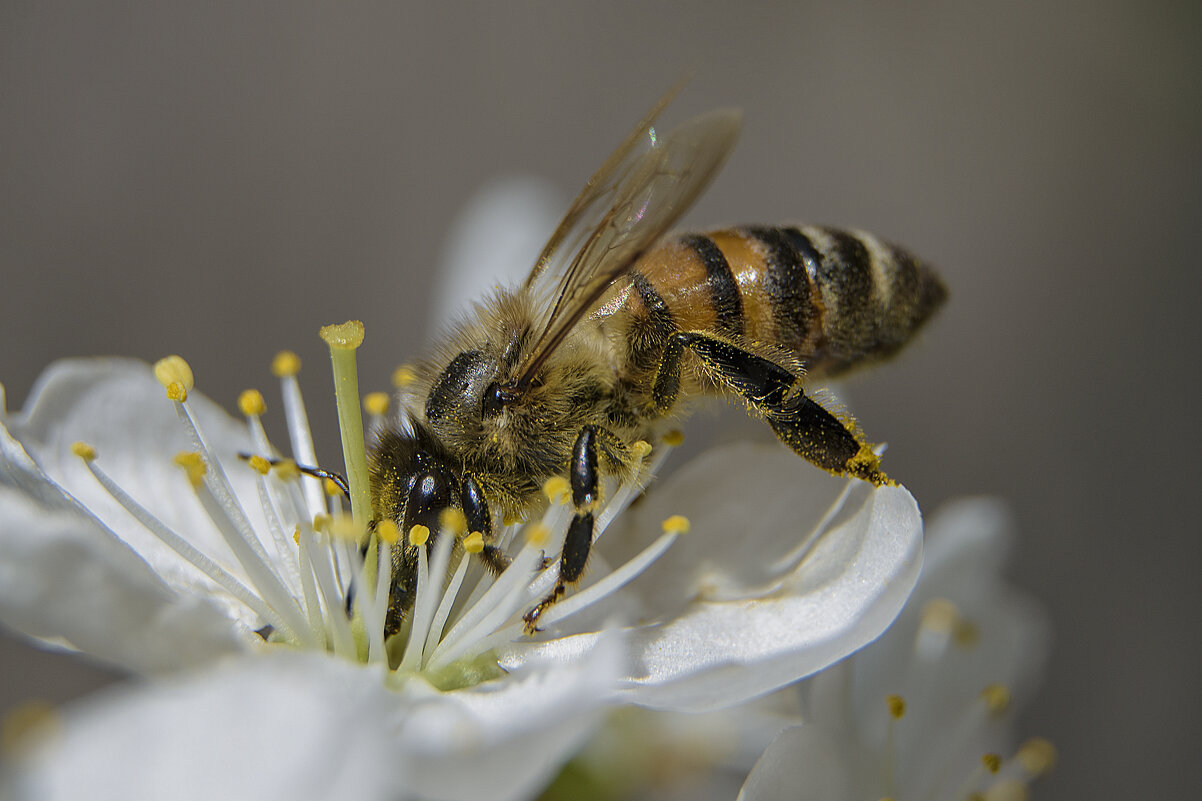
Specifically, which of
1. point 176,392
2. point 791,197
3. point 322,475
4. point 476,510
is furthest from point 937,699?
point 791,197

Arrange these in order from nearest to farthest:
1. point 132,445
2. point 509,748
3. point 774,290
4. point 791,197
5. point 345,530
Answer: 1. point 509,748
2. point 345,530
3. point 774,290
4. point 132,445
5. point 791,197

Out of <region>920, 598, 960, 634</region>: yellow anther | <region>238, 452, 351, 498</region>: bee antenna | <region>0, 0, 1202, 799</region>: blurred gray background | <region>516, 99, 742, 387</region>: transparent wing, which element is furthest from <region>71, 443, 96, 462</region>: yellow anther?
<region>0, 0, 1202, 799</region>: blurred gray background

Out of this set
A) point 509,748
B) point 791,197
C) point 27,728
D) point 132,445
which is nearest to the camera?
point 27,728

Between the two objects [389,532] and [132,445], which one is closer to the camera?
[389,532]

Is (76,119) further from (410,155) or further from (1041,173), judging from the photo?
(1041,173)

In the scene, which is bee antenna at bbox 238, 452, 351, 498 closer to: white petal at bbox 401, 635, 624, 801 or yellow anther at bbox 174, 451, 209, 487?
yellow anther at bbox 174, 451, 209, 487

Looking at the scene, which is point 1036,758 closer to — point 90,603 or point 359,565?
point 359,565

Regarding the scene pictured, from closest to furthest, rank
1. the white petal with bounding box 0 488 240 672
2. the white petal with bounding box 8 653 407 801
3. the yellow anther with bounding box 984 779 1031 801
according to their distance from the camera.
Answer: the white petal with bounding box 8 653 407 801, the white petal with bounding box 0 488 240 672, the yellow anther with bounding box 984 779 1031 801
